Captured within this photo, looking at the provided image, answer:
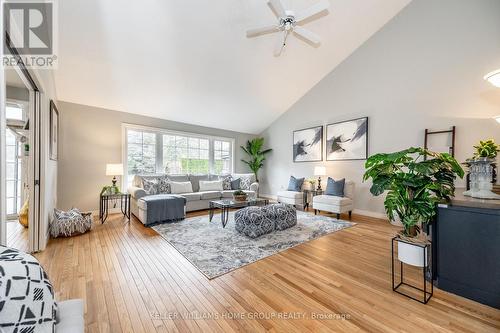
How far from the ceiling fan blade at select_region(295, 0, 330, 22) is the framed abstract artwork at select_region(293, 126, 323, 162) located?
326 centimetres

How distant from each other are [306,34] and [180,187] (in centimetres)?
398

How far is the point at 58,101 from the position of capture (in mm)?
4066

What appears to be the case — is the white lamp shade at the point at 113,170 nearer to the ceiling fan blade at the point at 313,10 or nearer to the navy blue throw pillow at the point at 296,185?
the navy blue throw pillow at the point at 296,185

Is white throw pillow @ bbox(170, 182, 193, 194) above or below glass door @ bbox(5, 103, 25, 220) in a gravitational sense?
below

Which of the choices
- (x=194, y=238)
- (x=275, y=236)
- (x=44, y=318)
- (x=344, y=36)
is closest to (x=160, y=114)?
(x=194, y=238)

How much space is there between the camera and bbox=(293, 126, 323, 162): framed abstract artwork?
220 inches

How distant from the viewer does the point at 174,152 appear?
569cm

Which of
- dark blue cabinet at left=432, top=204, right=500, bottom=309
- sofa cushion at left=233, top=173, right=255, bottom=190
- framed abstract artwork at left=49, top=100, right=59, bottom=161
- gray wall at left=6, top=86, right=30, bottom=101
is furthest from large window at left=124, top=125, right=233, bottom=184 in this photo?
dark blue cabinet at left=432, top=204, right=500, bottom=309

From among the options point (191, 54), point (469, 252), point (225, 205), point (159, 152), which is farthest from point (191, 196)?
point (469, 252)

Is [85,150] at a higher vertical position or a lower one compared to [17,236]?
higher

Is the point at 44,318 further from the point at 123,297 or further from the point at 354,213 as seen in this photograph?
the point at 354,213

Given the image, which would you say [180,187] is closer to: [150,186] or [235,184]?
[150,186]

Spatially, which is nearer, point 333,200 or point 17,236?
point 17,236

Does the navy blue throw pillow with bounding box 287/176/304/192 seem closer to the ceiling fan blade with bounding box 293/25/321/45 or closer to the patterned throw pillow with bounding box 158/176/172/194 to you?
the patterned throw pillow with bounding box 158/176/172/194
